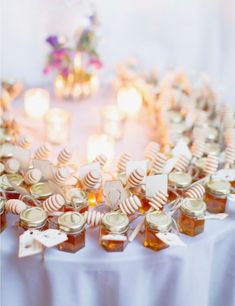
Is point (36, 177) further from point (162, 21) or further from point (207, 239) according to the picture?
point (162, 21)

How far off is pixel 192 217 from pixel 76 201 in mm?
219

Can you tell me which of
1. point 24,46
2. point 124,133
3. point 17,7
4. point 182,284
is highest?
point 17,7

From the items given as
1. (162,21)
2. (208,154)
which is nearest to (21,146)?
(208,154)

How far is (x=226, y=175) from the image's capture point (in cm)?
117

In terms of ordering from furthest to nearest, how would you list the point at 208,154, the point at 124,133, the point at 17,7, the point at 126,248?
the point at 17,7 → the point at 124,133 → the point at 208,154 → the point at 126,248

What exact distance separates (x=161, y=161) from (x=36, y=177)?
0.84ft

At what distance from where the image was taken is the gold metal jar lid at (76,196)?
1073 mm

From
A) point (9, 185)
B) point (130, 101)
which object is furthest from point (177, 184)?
point (130, 101)

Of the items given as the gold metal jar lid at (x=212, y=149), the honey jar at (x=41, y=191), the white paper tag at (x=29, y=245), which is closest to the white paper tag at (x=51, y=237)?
the white paper tag at (x=29, y=245)

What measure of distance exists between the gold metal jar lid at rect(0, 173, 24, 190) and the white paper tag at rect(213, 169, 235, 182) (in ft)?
1.31

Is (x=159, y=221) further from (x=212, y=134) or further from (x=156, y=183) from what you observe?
(x=212, y=134)

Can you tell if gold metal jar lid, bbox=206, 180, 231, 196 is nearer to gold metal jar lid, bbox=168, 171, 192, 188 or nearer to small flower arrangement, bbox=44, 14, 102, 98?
gold metal jar lid, bbox=168, 171, 192, 188

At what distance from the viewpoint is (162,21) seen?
76.0 inches

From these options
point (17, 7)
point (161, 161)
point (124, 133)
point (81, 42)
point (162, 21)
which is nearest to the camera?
point (161, 161)
